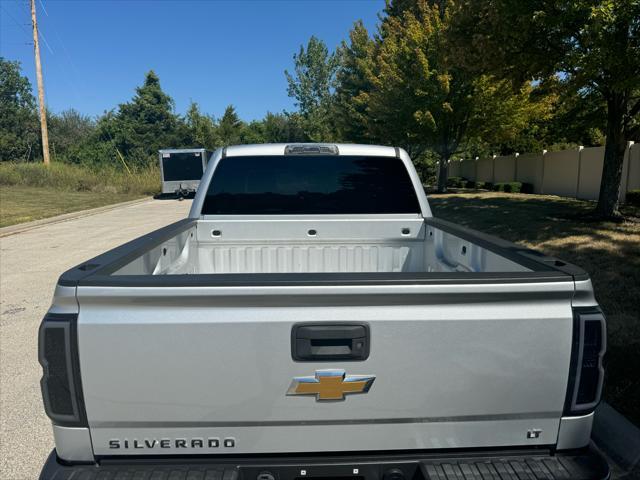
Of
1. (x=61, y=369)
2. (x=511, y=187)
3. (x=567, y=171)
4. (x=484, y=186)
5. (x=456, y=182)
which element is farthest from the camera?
(x=456, y=182)

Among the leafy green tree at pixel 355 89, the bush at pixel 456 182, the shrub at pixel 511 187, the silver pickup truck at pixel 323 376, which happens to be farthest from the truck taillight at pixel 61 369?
the bush at pixel 456 182

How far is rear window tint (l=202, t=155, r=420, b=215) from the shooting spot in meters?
4.04

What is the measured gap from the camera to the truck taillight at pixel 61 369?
1705 mm

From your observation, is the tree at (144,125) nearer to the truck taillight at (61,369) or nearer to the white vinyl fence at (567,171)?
the white vinyl fence at (567,171)

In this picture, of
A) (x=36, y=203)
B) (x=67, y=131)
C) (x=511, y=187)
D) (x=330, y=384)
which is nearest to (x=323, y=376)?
(x=330, y=384)

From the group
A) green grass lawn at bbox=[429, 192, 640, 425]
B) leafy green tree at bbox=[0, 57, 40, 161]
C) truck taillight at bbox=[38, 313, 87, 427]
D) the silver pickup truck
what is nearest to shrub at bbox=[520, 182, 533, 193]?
green grass lawn at bbox=[429, 192, 640, 425]

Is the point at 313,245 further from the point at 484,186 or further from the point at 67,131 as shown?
the point at 67,131

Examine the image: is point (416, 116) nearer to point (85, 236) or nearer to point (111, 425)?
point (85, 236)

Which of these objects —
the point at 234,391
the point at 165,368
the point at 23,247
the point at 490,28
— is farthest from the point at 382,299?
the point at 23,247

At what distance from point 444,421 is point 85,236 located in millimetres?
13349

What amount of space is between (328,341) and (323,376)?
0.42 ft

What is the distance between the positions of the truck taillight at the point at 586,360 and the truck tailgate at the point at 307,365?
4 centimetres

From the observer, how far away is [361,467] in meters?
1.82

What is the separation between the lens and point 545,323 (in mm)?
1768
